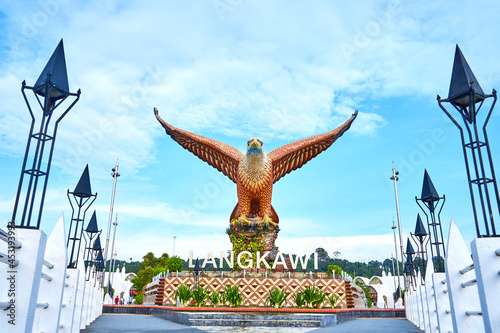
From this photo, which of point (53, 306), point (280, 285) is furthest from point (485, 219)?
point (280, 285)

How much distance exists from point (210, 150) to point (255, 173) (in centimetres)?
394

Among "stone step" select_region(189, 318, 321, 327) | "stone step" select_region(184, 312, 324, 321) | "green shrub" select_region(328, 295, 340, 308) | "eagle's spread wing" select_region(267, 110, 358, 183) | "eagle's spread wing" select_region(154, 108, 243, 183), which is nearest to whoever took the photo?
"stone step" select_region(189, 318, 321, 327)

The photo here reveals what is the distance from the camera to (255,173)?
2017 centimetres

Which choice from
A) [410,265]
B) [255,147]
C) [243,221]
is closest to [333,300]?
[410,265]

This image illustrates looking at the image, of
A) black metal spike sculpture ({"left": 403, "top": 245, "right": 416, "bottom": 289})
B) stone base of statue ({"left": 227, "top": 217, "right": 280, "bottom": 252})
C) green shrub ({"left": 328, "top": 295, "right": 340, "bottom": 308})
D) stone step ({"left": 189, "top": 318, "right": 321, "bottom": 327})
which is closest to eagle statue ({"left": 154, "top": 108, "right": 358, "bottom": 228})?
stone base of statue ({"left": 227, "top": 217, "right": 280, "bottom": 252})

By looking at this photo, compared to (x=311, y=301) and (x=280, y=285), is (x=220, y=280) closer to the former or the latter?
(x=280, y=285)

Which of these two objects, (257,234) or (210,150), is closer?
(257,234)

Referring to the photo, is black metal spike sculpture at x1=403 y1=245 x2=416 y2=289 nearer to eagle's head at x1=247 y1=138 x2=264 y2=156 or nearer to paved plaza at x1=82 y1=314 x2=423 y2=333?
paved plaza at x1=82 y1=314 x2=423 y2=333

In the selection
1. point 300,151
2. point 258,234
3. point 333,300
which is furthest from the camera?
point 300,151

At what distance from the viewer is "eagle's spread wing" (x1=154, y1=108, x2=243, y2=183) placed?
2198 cm

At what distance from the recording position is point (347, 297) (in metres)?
17.4

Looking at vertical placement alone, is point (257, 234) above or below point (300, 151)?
below

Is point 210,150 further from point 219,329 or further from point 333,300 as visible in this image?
point 219,329

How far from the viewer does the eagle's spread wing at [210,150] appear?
22.0m
